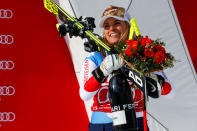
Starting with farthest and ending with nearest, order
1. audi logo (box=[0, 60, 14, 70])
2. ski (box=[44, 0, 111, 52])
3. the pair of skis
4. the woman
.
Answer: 1. audi logo (box=[0, 60, 14, 70])
2. ski (box=[44, 0, 111, 52])
3. the woman
4. the pair of skis

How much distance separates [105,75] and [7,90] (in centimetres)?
87

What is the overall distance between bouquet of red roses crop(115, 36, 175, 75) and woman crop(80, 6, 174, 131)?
2.4 inches

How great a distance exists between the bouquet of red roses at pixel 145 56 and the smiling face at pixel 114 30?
10.7 inches

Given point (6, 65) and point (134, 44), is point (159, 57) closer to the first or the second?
point (134, 44)

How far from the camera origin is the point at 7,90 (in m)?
2.02

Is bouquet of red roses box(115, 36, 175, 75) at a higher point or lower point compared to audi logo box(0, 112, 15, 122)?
higher

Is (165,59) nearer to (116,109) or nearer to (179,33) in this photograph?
(116,109)

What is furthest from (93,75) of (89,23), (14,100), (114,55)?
(14,100)

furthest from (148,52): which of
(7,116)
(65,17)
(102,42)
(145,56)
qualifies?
(7,116)

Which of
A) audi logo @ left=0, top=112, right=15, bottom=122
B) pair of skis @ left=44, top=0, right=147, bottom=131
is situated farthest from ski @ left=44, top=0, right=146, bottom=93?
audi logo @ left=0, top=112, right=15, bottom=122

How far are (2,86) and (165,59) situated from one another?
44.5 inches

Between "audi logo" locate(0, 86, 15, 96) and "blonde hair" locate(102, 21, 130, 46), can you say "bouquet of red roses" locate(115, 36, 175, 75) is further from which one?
"audi logo" locate(0, 86, 15, 96)

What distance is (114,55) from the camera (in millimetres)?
1382

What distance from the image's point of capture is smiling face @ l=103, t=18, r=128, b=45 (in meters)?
1.63
